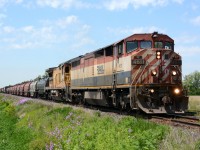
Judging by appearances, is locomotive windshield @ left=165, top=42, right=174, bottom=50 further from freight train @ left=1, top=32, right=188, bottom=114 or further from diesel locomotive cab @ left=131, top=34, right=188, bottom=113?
diesel locomotive cab @ left=131, top=34, right=188, bottom=113

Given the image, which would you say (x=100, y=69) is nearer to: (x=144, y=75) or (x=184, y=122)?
(x=144, y=75)

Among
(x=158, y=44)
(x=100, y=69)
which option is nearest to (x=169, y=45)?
(x=158, y=44)

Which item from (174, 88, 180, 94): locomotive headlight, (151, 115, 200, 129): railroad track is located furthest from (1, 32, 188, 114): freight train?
(151, 115, 200, 129): railroad track

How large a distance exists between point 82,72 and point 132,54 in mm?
9908

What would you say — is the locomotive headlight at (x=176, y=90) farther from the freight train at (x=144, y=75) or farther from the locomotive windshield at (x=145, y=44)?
the locomotive windshield at (x=145, y=44)

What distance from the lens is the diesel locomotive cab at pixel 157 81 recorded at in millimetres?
16153

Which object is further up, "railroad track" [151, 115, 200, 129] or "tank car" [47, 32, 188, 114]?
"tank car" [47, 32, 188, 114]

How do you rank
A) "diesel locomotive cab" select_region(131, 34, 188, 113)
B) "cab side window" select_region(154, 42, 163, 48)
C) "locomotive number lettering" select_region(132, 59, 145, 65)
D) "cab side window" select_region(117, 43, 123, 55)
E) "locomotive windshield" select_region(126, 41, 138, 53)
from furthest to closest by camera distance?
"cab side window" select_region(117, 43, 123, 55) → "cab side window" select_region(154, 42, 163, 48) → "locomotive windshield" select_region(126, 41, 138, 53) → "locomotive number lettering" select_region(132, 59, 145, 65) → "diesel locomotive cab" select_region(131, 34, 188, 113)

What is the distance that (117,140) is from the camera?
8625mm

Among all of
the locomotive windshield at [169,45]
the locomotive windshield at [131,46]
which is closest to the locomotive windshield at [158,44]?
the locomotive windshield at [169,45]

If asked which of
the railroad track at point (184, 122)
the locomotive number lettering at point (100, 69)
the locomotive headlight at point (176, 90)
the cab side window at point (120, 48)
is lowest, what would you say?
the railroad track at point (184, 122)

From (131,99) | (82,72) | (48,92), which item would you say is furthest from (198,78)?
(131,99)

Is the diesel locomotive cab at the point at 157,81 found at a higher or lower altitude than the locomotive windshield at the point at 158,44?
lower

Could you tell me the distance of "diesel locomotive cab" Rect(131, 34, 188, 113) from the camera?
16153mm
